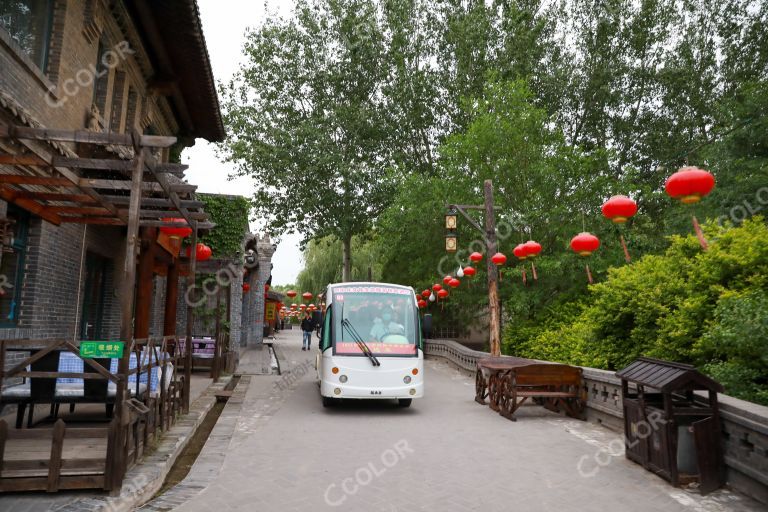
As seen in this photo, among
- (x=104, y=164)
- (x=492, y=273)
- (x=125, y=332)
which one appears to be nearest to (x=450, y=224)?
(x=492, y=273)

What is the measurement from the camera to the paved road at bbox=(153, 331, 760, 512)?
5270 millimetres

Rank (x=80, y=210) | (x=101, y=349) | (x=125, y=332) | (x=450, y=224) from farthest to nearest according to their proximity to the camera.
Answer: (x=450, y=224)
(x=80, y=210)
(x=125, y=332)
(x=101, y=349)

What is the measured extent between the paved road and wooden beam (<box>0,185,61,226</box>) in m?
4.18

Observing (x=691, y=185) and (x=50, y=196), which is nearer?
(x=691, y=185)

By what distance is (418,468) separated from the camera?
6.54 m

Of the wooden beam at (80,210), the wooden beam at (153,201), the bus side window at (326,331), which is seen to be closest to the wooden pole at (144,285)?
the wooden beam at (80,210)

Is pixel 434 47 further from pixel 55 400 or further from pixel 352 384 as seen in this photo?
pixel 55 400

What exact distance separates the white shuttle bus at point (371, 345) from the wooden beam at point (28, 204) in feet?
17.4

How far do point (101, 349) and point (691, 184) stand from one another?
6.34 metres

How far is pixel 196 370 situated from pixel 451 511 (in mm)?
13590

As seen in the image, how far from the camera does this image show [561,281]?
18.7 m

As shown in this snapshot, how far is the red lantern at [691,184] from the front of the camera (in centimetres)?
582

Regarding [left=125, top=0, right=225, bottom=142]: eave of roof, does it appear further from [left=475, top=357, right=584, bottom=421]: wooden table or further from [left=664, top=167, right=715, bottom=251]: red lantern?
[left=475, top=357, right=584, bottom=421]: wooden table

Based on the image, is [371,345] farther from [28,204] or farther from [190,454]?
[28,204]
